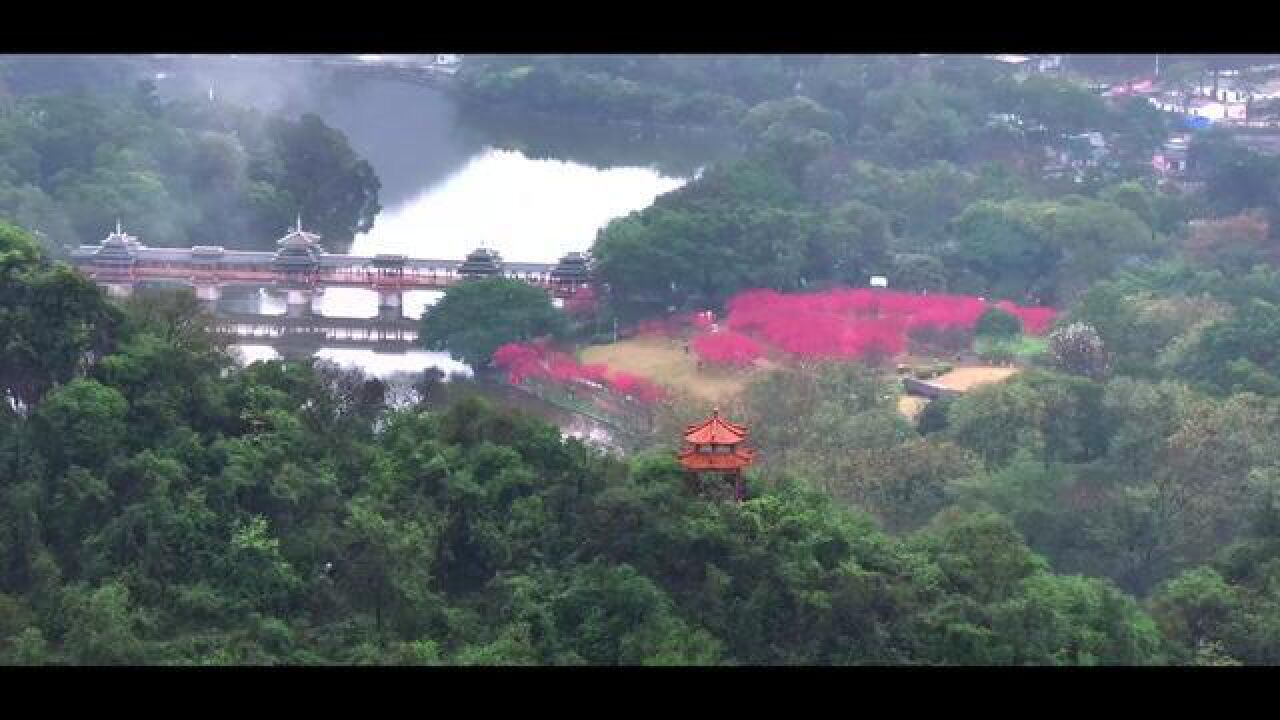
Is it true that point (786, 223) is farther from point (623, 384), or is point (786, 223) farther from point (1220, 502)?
point (1220, 502)

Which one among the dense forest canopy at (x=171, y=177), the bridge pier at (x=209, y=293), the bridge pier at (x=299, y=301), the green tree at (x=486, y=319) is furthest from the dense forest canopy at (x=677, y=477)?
the bridge pier at (x=209, y=293)

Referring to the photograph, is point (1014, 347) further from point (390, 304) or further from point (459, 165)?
point (459, 165)

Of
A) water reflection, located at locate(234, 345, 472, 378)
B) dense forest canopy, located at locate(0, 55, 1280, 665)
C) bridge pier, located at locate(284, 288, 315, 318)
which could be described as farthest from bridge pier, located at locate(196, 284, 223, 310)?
dense forest canopy, located at locate(0, 55, 1280, 665)

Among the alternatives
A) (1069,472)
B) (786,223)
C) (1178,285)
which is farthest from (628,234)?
(1069,472)

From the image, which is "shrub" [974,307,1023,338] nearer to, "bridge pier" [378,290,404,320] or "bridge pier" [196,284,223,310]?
"bridge pier" [378,290,404,320]

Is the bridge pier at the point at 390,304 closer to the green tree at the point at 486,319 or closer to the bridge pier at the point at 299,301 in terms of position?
the bridge pier at the point at 299,301

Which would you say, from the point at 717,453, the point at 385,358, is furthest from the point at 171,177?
the point at 717,453
